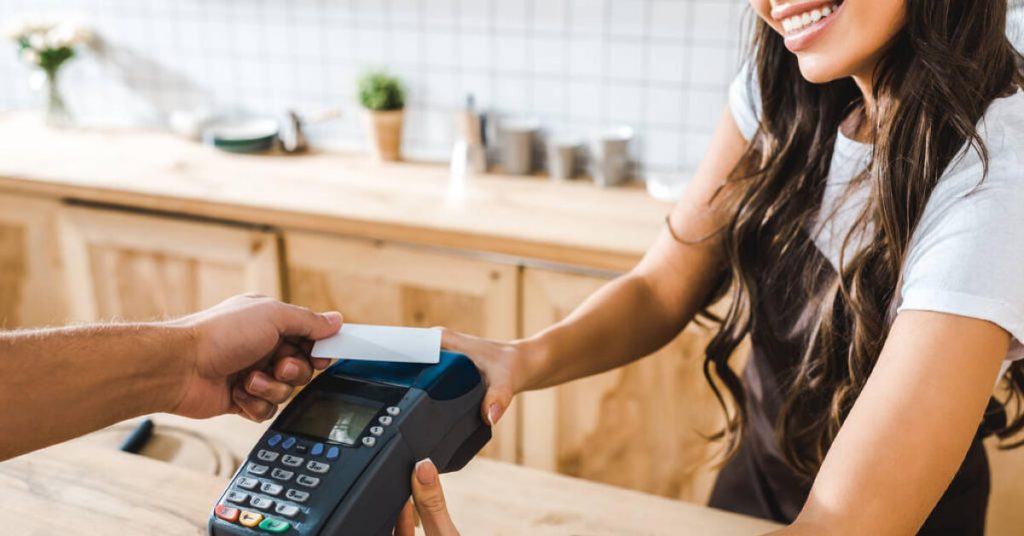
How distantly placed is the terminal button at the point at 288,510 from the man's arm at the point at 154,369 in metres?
0.23

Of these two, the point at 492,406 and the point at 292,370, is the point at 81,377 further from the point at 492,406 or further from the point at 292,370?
the point at 492,406

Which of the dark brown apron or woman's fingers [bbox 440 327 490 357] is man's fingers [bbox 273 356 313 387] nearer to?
woman's fingers [bbox 440 327 490 357]

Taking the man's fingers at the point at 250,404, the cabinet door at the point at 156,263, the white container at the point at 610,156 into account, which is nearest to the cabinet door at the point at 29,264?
the cabinet door at the point at 156,263

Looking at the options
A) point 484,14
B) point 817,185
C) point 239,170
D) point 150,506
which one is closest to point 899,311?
point 817,185

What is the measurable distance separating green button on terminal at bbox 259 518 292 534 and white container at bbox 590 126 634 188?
1.55 meters

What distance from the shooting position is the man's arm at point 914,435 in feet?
2.65

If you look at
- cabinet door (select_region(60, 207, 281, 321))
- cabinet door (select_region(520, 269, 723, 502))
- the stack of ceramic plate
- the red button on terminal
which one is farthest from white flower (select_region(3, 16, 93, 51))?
the red button on terminal

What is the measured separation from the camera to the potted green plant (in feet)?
7.67

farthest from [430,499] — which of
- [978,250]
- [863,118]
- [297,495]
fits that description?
[863,118]

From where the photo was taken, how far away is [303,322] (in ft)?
3.13

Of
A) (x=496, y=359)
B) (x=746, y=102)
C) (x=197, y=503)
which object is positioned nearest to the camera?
(x=197, y=503)

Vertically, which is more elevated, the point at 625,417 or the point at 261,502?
the point at 261,502

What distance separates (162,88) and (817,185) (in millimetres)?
2137

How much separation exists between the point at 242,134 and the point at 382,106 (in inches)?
17.0
